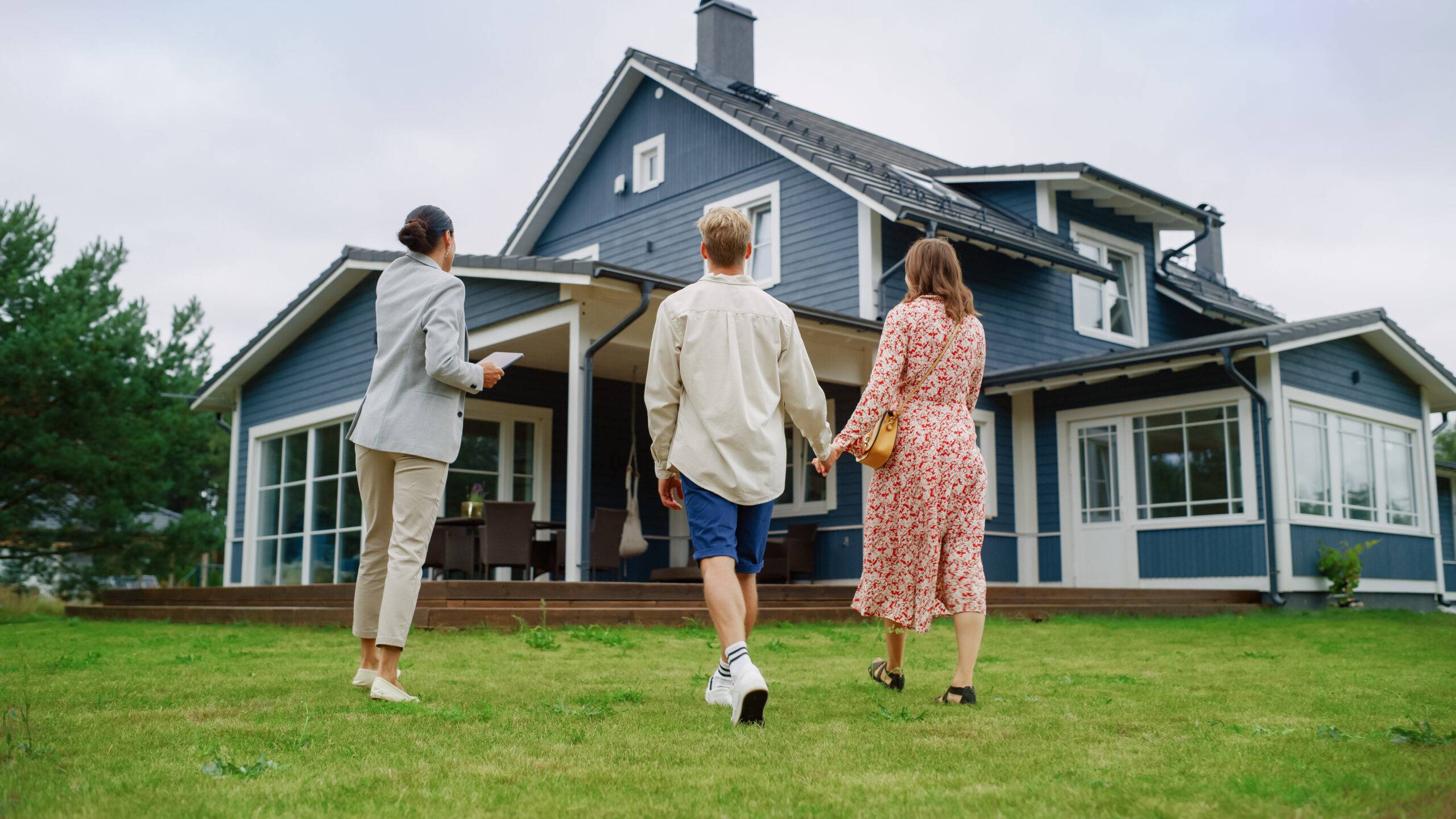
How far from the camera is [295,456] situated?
13.6 meters

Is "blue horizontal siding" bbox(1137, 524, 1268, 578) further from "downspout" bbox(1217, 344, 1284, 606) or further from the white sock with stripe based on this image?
the white sock with stripe

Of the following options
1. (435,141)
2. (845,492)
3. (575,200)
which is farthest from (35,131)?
(845,492)

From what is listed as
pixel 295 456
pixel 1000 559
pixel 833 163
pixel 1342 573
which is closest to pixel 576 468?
pixel 833 163

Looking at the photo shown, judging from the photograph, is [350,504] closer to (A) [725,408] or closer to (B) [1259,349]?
(B) [1259,349]

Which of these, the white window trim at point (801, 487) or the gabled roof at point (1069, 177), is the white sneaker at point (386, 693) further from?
the gabled roof at point (1069, 177)

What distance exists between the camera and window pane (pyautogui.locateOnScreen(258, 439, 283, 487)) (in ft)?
45.9

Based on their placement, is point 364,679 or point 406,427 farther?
point 364,679

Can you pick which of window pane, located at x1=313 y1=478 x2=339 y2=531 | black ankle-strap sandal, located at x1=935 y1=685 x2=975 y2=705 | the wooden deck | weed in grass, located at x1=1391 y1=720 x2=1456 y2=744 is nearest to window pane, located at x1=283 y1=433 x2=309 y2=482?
window pane, located at x1=313 y1=478 x2=339 y2=531

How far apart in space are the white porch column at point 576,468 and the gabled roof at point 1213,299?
9.25 meters

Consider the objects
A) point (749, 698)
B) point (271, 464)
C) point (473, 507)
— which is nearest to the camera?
point (749, 698)

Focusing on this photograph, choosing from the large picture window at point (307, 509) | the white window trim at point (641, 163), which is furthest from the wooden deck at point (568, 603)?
the white window trim at point (641, 163)

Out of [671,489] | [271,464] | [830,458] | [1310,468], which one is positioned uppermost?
[271,464]

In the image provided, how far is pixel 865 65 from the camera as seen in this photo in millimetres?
19203

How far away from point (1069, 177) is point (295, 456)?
30.8 feet
